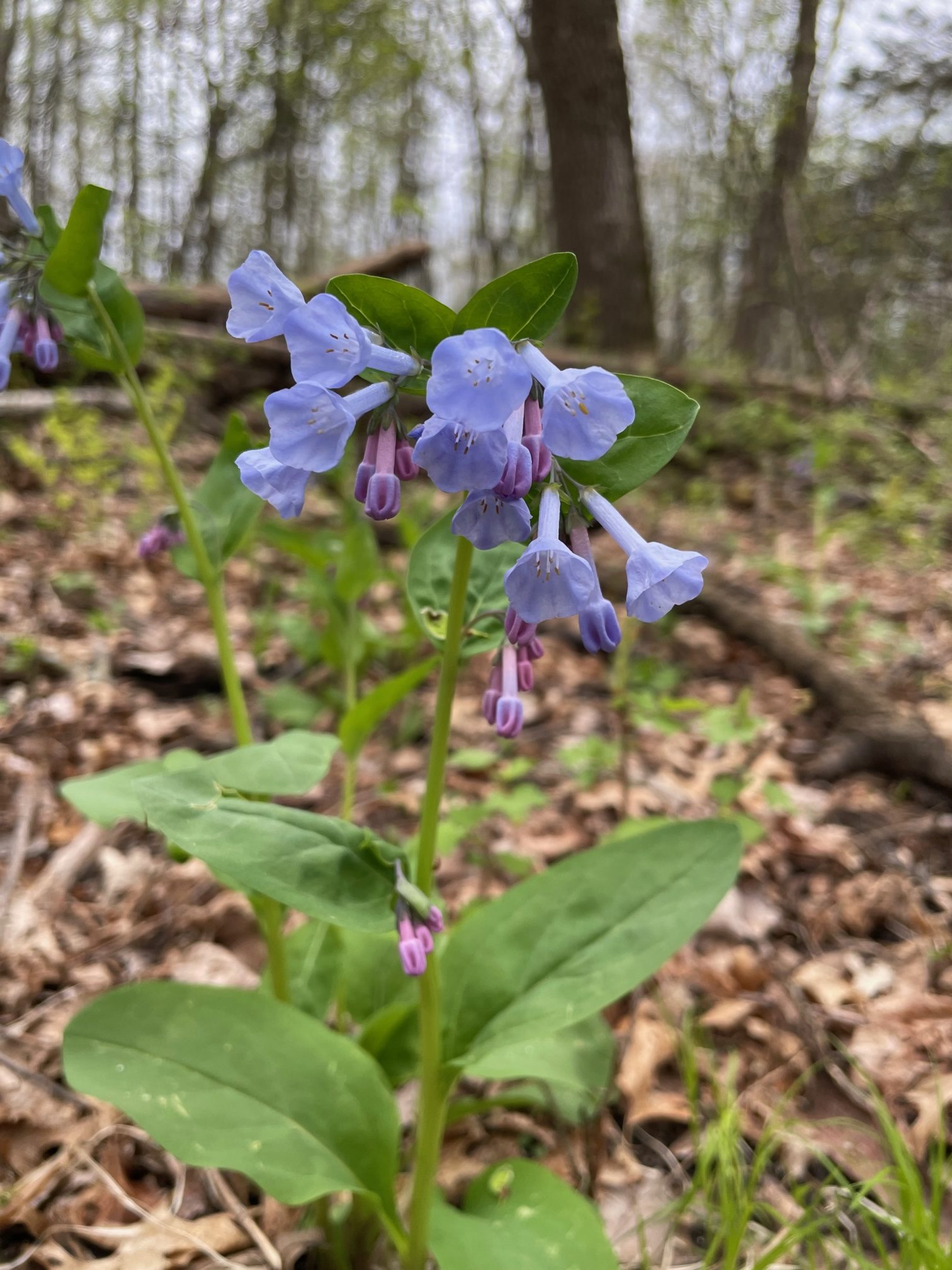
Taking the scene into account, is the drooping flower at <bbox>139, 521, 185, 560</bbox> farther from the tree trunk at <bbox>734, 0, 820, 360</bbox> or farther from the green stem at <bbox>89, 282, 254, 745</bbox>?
the tree trunk at <bbox>734, 0, 820, 360</bbox>

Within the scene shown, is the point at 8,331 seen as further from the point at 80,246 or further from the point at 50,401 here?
the point at 50,401

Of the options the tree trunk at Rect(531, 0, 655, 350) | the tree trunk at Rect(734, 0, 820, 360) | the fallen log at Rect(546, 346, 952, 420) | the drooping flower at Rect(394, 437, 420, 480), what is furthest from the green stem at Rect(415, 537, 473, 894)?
the tree trunk at Rect(531, 0, 655, 350)

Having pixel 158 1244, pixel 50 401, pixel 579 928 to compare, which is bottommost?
pixel 158 1244

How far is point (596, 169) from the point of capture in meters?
6.30

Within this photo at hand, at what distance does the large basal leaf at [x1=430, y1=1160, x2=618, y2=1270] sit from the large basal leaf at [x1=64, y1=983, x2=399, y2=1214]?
135 millimetres

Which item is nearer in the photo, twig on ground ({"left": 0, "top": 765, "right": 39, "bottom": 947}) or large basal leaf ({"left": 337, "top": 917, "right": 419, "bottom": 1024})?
large basal leaf ({"left": 337, "top": 917, "right": 419, "bottom": 1024})

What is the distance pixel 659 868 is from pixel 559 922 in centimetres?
18

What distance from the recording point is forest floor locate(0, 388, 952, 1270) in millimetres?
1423

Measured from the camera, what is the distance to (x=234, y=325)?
935 mm

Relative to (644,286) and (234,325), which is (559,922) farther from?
(644,286)

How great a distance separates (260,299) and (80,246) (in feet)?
1.56

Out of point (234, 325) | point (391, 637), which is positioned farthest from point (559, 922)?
point (391, 637)

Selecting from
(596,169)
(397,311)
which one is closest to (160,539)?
(397,311)

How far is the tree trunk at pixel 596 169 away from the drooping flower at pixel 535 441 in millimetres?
5519
